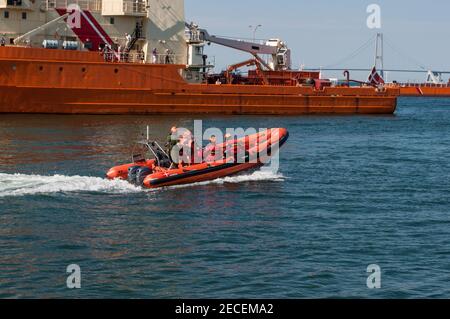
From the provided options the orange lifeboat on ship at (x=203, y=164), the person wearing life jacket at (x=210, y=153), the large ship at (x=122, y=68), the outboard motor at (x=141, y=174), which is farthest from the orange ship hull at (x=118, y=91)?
the outboard motor at (x=141, y=174)

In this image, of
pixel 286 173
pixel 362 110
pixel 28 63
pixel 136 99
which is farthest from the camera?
pixel 362 110

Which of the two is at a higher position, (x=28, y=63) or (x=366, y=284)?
(x=28, y=63)

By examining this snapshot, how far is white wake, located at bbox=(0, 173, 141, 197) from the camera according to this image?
23.7 metres

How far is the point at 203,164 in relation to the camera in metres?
26.3

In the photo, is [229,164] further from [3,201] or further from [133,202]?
[3,201]

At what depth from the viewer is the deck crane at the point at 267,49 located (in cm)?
5783

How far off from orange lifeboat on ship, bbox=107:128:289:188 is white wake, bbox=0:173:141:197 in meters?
0.48

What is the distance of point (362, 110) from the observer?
198ft

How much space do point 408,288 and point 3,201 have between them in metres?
11.8

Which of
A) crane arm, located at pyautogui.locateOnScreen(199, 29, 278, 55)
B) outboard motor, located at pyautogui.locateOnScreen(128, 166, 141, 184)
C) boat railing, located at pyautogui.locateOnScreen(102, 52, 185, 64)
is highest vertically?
crane arm, located at pyautogui.locateOnScreen(199, 29, 278, 55)

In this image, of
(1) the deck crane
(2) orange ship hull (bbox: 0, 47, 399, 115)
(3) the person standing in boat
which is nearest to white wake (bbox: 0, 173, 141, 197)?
(2) orange ship hull (bbox: 0, 47, 399, 115)

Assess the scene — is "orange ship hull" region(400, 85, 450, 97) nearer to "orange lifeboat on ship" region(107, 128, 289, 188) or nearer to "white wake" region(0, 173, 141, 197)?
"orange lifeboat on ship" region(107, 128, 289, 188)

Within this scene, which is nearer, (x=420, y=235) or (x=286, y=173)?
(x=420, y=235)
